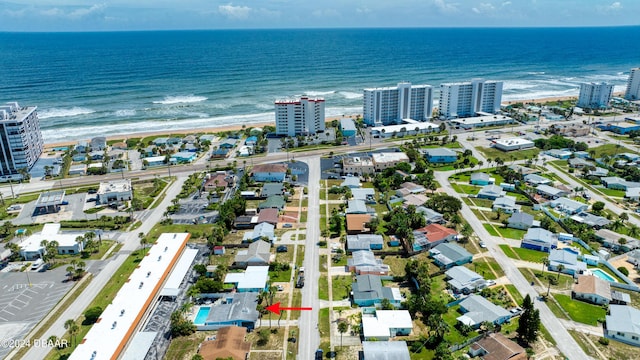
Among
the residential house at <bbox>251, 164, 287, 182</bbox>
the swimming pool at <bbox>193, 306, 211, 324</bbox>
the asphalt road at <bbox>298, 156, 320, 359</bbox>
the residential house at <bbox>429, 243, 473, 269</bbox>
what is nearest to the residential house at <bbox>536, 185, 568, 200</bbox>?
the residential house at <bbox>429, 243, 473, 269</bbox>

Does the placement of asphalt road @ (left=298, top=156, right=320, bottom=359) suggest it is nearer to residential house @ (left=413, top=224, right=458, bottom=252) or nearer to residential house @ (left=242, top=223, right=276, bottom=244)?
residential house @ (left=242, top=223, right=276, bottom=244)

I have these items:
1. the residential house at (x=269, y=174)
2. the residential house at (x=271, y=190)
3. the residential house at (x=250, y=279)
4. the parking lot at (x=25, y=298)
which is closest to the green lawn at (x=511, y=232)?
the residential house at (x=250, y=279)

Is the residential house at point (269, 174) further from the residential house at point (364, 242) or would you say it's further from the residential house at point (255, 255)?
the residential house at point (364, 242)

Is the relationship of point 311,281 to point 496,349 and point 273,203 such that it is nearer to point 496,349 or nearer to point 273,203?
point 496,349

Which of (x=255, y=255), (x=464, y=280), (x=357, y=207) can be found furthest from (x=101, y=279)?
(x=464, y=280)

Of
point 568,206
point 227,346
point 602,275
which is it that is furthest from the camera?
point 568,206

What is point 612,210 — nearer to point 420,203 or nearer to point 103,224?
point 420,203
